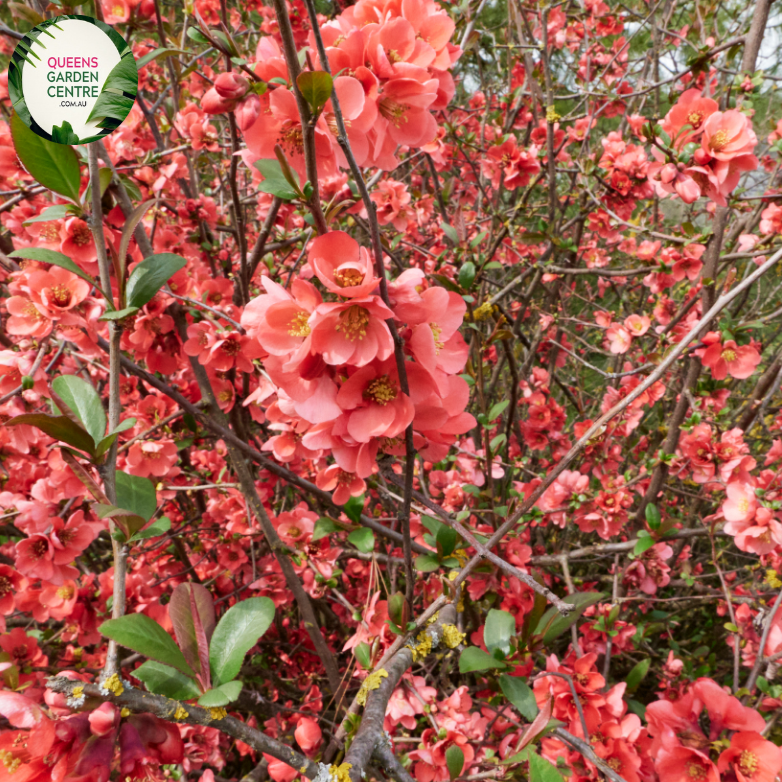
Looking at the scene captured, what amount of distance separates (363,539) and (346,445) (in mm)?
560

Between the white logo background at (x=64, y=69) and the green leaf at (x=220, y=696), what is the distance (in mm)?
800

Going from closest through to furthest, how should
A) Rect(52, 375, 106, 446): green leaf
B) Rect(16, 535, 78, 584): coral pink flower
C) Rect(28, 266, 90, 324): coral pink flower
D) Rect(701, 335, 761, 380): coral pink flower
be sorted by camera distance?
Rect(52, 375, 106, 446): green leaf
Rect(28, 266, 90, 324): coral pink flower
Rect(16, 535, 78, 584): coral pink flower
Rect(701, 335, 761, 380): coral pink flower

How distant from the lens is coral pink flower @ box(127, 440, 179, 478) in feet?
4.02

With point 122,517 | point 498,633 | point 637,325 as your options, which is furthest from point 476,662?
point 637,325

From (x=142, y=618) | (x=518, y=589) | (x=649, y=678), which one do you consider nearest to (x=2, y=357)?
(x=142, y=618)

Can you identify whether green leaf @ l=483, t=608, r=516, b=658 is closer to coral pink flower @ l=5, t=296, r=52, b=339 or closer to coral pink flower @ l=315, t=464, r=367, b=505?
coral pink flower @ l=315, t=464, r=367, b=505

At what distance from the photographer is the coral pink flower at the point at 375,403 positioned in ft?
1.71

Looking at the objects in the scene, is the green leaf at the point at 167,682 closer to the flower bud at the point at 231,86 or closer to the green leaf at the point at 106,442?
the green leaf at the point at 106,442

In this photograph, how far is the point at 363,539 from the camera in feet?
3.52

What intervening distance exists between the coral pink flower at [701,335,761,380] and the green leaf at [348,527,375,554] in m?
1.05

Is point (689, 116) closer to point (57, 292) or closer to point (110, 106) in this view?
point (110, 106)

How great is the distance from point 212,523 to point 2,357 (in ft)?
2.81

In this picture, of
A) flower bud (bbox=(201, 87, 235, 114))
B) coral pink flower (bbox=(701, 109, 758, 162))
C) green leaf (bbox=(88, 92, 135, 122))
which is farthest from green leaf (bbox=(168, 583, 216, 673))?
coral pink flower (bbox=(701, 109, 758, 162))

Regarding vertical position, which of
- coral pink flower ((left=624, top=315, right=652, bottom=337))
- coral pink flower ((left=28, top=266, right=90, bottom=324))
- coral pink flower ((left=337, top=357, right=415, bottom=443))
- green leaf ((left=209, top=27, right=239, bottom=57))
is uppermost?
green leaf ((left=209, top=27, right=239, bottom=57))
